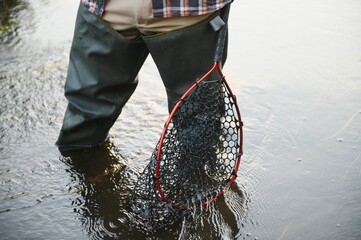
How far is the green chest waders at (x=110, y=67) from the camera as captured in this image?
238 cm

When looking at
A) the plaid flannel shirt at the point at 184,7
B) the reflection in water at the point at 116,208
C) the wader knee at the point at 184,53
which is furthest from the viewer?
the reflection in water at the point at 116,208

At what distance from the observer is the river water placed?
2568mm

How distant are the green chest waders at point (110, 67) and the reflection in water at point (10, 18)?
5.98 ft

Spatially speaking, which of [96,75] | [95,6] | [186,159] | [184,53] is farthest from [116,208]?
[95,6]

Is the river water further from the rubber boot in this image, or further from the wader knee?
the wader knee

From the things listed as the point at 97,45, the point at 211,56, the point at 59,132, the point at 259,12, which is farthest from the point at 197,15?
the point at 259,12

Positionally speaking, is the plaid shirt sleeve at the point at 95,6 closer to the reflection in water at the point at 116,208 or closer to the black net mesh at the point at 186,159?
the black net mesh at the point at 186,159

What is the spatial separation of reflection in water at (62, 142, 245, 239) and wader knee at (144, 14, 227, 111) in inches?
26.3

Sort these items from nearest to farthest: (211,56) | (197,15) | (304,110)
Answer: (197,15) → (211,56) → (304,110)

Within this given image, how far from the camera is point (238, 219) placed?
2.59 meters

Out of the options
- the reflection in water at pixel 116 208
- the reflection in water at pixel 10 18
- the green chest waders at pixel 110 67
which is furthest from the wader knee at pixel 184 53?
the reflection in water at pixel 10 18

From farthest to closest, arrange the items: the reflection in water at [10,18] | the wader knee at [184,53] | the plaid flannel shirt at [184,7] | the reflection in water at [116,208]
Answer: the reflection in water at [10,18] < the reflection in water at [116,208] < the wader knee at [184,53] < the plaid flannel shirt at [184,7]

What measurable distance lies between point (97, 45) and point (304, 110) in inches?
63.6

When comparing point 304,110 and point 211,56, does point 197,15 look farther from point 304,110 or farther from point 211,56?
point 304,110
